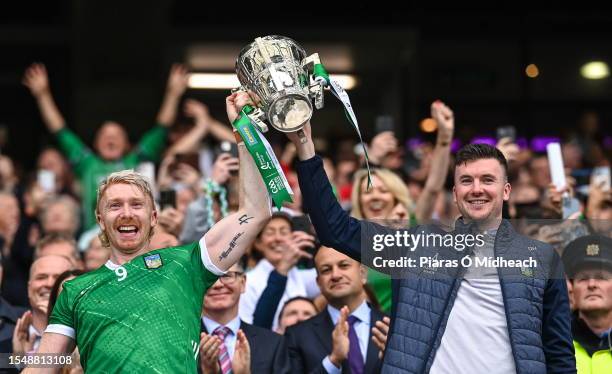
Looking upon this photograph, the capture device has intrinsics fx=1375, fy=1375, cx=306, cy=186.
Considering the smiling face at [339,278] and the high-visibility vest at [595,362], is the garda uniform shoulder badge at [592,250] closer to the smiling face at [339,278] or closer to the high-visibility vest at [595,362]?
the high-visibility vest at [595,362]

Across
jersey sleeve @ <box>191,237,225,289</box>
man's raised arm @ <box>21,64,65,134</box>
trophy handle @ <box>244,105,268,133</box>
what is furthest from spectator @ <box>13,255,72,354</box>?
man's raised arm @ <box>21,64,65,134</box>

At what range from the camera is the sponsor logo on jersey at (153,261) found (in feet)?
19.6

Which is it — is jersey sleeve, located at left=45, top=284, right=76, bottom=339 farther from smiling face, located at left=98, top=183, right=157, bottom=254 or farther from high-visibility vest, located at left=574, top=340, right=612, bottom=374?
high-visibility vest, located at left=574, top=340, right=612, bottom=374

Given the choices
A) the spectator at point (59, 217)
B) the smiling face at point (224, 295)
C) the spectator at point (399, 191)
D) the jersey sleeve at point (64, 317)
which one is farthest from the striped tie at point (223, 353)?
the spectator at point (59, 217)

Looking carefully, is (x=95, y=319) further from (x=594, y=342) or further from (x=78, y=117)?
(x=78, y=117)

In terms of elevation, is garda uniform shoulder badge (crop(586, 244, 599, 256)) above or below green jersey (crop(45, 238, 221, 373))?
above

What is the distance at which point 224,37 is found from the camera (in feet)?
50.4

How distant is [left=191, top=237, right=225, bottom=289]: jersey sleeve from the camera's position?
602 cm

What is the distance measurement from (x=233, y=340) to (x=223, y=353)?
12cm

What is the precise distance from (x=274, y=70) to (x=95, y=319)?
131cm

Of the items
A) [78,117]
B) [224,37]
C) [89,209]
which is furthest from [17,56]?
[89,209]

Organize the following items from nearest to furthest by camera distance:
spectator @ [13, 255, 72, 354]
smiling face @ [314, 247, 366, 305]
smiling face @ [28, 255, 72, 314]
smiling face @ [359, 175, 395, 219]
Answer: spectator @ [13, 255, 72, 354] < smiling face @ [314, 247, 366, 305] < smiling face @ [28, 255, 72, 314] < smiling face @ [359, 175, 395, 219]

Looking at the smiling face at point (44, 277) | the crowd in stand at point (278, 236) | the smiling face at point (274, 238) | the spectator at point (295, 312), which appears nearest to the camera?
the crowd in stand at point (278, 236)

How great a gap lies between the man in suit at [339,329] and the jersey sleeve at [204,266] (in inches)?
45.5
